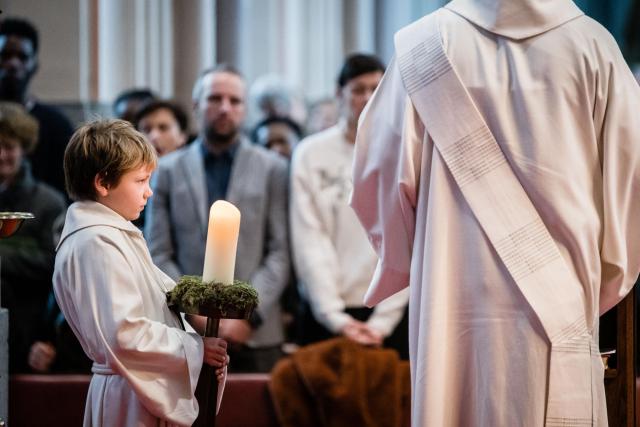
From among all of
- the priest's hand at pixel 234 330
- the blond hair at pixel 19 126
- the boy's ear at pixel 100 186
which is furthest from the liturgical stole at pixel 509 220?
the blond hair at pixel 19 126

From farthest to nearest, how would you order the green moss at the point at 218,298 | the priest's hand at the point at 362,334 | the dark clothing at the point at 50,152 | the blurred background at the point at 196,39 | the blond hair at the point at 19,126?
1. the blurred background at the point at 196,39
2. the dark clothing at the point at 50,152
3. the blond hair at the point at 19,126
4. the priest's hand at the point at 362,334
5. the green moss at the point at 218,298

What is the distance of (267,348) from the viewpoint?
5738mm

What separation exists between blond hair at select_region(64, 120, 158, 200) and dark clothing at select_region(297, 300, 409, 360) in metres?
2.55

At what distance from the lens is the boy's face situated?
330cm

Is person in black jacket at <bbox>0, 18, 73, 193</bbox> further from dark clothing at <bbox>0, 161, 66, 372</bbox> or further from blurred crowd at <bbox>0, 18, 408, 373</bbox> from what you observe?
dark clothing at <bbox>0, 161, 66, 372</bbox>

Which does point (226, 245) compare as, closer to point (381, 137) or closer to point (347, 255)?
point (381, 137)

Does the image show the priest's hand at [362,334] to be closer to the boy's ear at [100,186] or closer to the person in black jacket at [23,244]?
the person in black jacket at [23,244]

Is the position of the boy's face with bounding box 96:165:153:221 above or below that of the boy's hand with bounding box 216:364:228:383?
above

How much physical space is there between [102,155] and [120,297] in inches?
15.9

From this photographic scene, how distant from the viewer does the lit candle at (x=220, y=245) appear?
3.13 metres

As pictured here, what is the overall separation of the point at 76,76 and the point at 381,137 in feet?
17.2

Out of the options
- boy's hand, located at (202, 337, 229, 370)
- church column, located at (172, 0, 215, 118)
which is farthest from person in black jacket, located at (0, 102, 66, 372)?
church column, located at (172, 0, 215, 118)

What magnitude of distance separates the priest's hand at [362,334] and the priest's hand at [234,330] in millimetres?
470

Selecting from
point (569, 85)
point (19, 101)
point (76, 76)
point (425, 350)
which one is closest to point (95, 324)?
point (425, 350)
